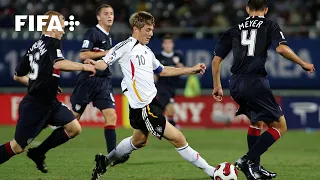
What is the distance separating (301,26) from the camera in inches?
859

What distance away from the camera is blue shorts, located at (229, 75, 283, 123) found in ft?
31.1

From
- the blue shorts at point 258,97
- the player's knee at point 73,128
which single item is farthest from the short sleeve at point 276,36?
the player's knee at point 73,128

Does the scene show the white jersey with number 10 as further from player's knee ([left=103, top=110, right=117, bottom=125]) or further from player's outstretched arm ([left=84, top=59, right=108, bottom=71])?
player's knee ([left=103, top=110, right=117, bottom=125])

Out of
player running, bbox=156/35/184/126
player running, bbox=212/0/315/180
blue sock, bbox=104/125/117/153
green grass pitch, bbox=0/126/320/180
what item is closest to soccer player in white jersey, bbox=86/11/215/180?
player running, bbox=212/0/315/180

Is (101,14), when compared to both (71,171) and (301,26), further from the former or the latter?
(301,26)

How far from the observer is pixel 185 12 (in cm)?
2300

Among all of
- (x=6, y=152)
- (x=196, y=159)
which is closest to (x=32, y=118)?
(x=6, y=152)

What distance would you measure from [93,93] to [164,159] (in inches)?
69.7

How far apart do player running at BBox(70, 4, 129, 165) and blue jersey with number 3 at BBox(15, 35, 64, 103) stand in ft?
7.39

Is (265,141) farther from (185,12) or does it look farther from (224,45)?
(185,12)

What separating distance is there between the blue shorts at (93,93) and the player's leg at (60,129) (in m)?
2.29

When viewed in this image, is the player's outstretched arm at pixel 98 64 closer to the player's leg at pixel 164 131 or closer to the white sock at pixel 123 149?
the player's leg at pixel 164 131

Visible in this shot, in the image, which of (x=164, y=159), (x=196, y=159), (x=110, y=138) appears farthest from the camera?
(x=164, y=159)

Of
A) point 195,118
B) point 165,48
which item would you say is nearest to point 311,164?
point 165,48
